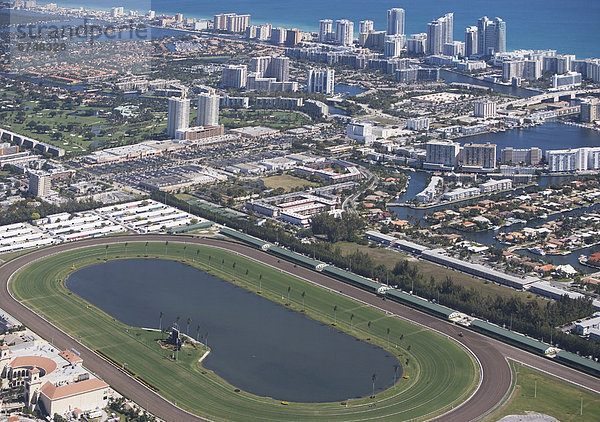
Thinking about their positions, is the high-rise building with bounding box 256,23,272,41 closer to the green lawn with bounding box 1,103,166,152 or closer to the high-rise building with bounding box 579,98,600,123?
the green lawn with bounding box 1,103,166,152

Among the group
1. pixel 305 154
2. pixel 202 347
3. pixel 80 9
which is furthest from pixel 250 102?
pixel 80 9

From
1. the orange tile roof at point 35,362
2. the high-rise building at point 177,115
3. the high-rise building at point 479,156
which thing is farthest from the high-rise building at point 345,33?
the orange tile roof at point 35,362

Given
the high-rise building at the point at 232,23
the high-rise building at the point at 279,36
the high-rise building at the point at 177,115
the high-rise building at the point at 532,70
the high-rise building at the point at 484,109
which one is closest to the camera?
the high-rise building at the point at 177,115

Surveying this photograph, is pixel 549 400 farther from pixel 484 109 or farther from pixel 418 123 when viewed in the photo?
pixel 484 109

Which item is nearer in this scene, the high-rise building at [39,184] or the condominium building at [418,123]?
the high-rise building at [39,184]

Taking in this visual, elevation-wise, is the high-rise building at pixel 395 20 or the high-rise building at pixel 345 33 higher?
the high-rise building at pixel 395 20

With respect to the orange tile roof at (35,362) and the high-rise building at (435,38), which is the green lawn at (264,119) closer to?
the high-rise building at (435,38)

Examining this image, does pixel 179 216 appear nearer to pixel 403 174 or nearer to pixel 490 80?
pixel 403 174

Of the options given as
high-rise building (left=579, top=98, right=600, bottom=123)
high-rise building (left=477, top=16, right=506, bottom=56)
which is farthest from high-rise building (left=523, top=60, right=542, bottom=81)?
high-rise building (left=579, top=98, right=600, bottom=123)
